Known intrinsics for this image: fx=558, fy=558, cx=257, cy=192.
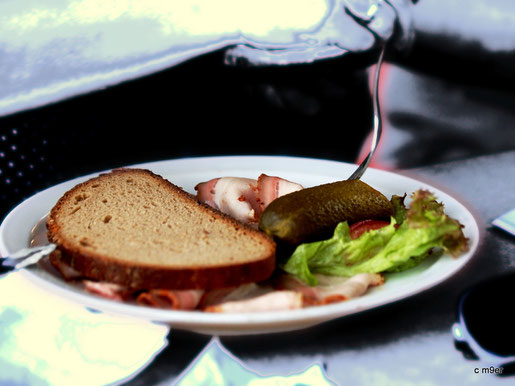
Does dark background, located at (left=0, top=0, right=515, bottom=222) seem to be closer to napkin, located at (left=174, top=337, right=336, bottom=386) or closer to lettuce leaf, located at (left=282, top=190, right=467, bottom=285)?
lettuce leaf, located at (left=282, top=190, right=467, bottom=285)

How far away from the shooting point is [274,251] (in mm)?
1387

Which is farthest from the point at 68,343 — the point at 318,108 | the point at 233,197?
the point at 318,108

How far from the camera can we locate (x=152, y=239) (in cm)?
145

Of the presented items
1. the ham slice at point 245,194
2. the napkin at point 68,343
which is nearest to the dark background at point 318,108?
the ham slice at point 245,194

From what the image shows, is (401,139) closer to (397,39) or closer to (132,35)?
(397,39)

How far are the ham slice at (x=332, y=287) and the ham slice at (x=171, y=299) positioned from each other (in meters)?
0.24

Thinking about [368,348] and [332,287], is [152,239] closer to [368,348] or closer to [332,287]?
[332,287]

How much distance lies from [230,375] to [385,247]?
1.84 ft

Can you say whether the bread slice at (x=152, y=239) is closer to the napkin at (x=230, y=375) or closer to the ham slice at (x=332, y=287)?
the ham slice at (x=332, y=287)

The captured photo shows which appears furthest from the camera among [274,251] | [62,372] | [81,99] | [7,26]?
[81,99]

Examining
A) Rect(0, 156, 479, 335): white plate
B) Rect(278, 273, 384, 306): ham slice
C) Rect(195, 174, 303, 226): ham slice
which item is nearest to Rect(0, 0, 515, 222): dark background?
Rect(0, 156, 479, 335): white plate

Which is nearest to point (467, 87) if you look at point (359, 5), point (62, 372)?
point (359, 5)

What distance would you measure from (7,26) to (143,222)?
1.24m

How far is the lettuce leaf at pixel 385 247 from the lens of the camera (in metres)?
1.40
